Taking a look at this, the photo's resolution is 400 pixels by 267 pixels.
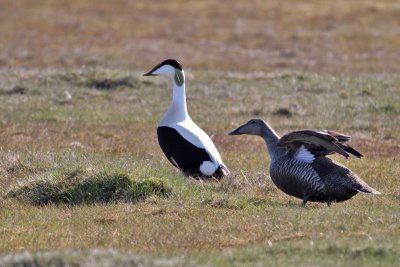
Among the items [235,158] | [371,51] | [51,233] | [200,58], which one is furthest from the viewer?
[371,51]

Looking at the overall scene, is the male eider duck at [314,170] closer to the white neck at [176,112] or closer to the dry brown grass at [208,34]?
the white neck at [176,112]

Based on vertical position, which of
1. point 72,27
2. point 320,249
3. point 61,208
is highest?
point 320,249

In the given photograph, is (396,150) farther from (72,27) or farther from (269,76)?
(72,27)

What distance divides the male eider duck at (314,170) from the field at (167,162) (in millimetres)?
198

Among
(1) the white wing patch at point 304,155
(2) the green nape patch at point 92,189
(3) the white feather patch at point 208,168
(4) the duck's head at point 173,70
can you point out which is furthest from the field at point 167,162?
(4) the duck's head at point 173,70

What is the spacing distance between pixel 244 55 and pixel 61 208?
68.6ft

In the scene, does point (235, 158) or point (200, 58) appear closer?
point (235, 158)

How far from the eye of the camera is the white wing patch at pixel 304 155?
10383 millimetres

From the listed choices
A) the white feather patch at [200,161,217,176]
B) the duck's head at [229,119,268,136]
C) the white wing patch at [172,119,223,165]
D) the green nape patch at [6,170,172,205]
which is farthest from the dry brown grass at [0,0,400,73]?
the green nape patch at [6,170,172,205]

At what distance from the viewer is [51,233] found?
345 inches

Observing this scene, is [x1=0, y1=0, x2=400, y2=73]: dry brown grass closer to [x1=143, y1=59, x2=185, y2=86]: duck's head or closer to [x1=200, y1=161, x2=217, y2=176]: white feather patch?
[x1=143, y1=59, x2=185, y2=86]: duck's head

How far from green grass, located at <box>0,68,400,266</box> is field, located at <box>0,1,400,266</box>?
2cm

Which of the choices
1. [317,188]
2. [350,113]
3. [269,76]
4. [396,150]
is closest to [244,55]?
[269,76]

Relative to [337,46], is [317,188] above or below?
above
